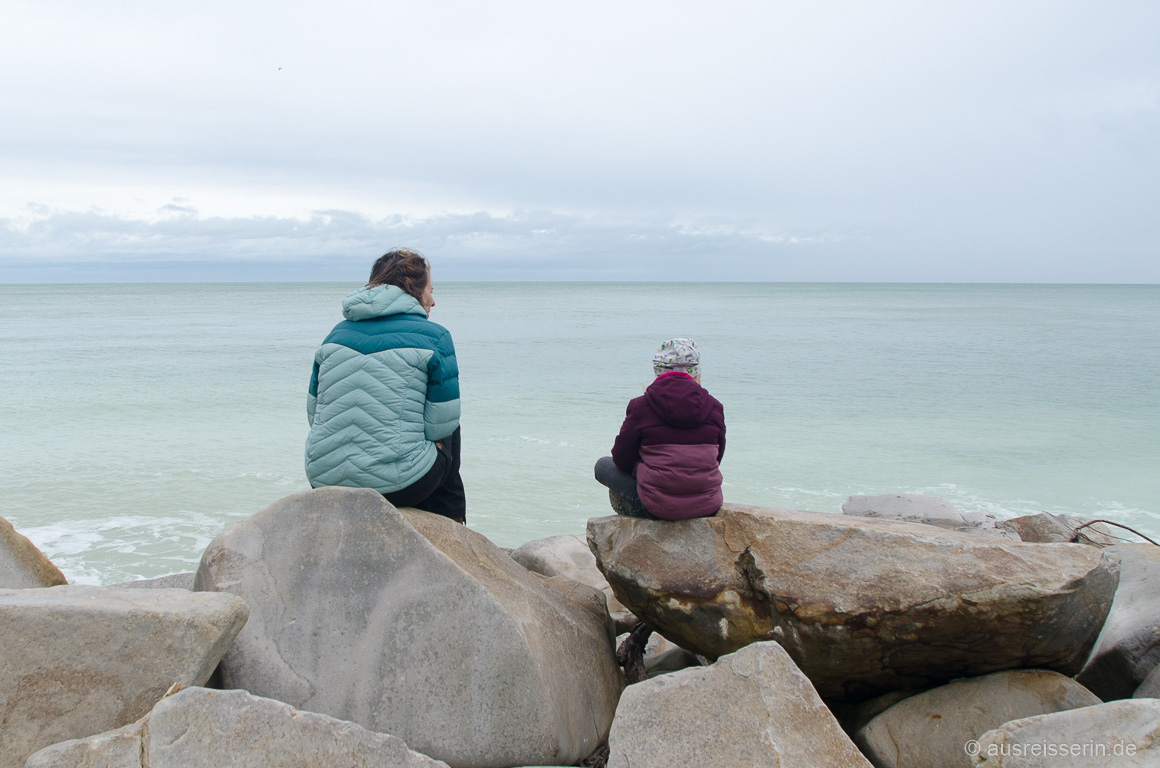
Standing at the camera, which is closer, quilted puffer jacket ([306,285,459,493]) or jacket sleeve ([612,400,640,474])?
quilted puffer jacket ([306,285,459,493])

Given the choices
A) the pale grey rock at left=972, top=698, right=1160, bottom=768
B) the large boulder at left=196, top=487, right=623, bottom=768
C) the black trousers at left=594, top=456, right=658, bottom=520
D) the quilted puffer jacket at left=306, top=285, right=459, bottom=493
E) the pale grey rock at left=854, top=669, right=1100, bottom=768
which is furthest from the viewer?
the black trousers at left=594, top=456, right=658, bottom=520

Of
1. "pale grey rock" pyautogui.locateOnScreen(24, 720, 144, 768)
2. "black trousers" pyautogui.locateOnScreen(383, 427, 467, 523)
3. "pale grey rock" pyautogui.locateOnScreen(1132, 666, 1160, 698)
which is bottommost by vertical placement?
"pale grey rock" pyautogui.locateOnScreen(1132, 666, 1160, 698)

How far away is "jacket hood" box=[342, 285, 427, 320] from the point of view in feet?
13.8

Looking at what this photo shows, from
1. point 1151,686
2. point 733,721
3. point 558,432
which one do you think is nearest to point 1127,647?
point 1151,686

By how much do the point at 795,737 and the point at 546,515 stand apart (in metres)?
7.20

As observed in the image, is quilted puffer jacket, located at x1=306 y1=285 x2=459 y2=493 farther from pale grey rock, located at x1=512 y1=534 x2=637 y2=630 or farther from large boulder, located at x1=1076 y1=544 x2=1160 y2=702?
large boulder, located at x1=1076 y1=544 x2=1160 y2=702

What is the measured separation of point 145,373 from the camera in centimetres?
2244

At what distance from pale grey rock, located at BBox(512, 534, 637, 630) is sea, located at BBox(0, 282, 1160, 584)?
283 cm

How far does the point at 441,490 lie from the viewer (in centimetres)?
461

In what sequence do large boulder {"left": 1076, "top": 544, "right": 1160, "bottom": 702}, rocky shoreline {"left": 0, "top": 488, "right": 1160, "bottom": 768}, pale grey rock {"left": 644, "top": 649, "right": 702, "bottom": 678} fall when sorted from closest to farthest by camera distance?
rocky shoreline {"left": 0, "top": 488, "right": 1160, "bottom": 768}
large boulder {"left": 1076, "top": 544, "right": 1160, "bottom": 702}
pale grey rock {"left": 644, "top": 649, "right": 702, "bottom": 678}

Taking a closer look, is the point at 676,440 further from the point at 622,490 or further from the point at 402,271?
the point at 402,271

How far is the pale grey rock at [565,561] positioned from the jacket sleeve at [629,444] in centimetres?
147

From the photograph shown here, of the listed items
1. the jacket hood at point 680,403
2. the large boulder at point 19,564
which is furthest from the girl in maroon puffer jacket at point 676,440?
the large boulder at point 19,564

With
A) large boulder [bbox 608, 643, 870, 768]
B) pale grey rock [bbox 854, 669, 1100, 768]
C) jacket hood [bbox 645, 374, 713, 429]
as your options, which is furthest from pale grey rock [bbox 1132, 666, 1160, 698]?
jacket hood [bbox 645, 374, 713, 429]
